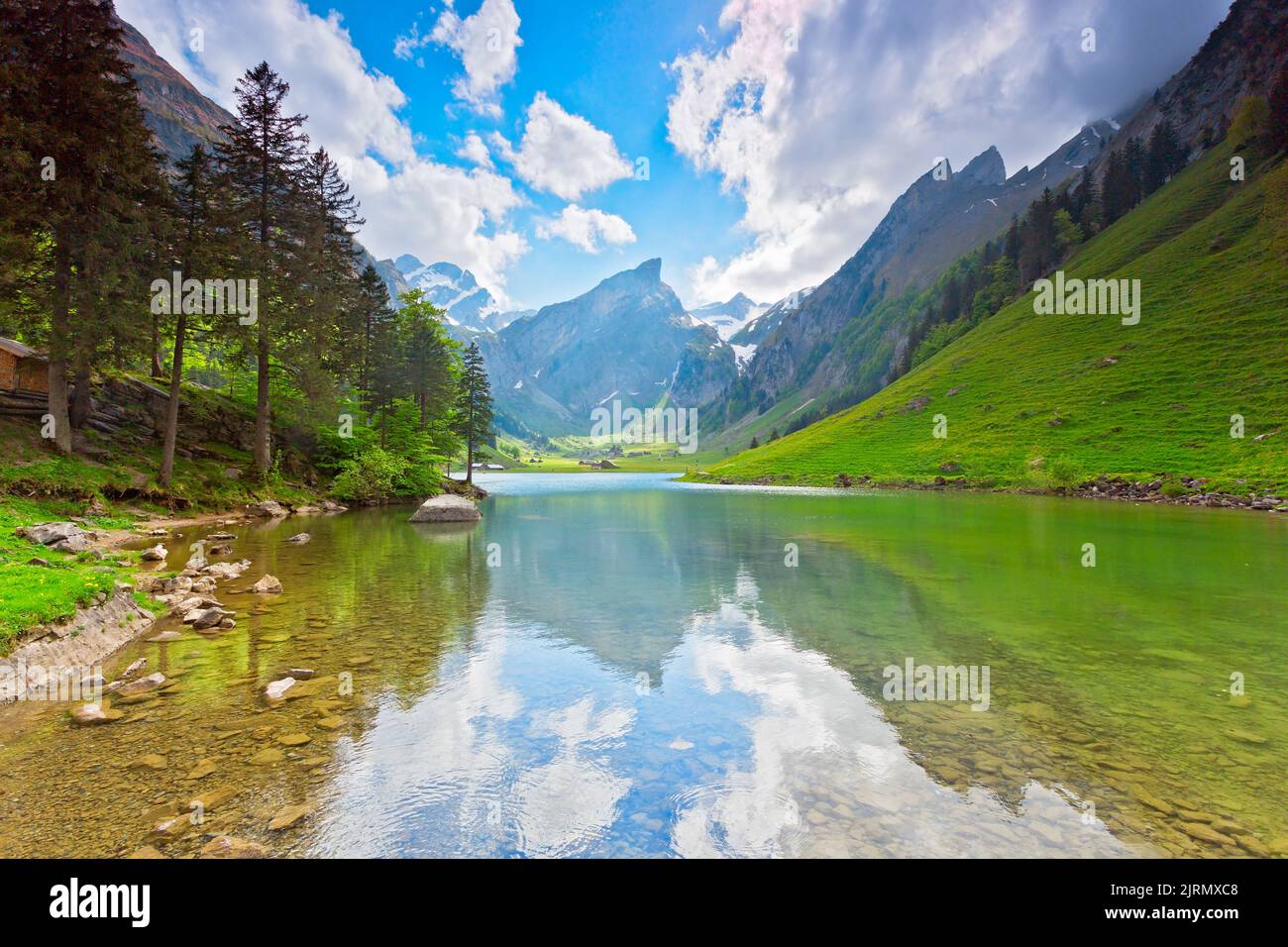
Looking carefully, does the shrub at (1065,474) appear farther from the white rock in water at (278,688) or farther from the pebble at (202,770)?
the pebble at (202,770)

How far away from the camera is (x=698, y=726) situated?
29.2ft

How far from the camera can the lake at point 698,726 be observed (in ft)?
19.6

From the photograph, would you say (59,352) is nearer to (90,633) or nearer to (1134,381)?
(90,633)

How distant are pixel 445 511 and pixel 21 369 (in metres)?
23.0

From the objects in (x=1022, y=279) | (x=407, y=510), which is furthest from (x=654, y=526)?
(x=1022, y=279)

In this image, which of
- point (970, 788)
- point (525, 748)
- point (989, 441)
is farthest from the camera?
point (989, 441)

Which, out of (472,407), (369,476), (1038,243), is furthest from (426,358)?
(1038,243)

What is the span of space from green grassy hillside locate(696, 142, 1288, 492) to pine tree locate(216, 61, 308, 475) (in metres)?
73.1

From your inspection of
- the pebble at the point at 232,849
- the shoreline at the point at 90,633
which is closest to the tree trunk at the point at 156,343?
the shoreline at the point at 90,633

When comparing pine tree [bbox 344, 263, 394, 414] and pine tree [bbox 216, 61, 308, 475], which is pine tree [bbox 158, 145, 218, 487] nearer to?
pine tree [bbox 216, 61, 308, 475]
